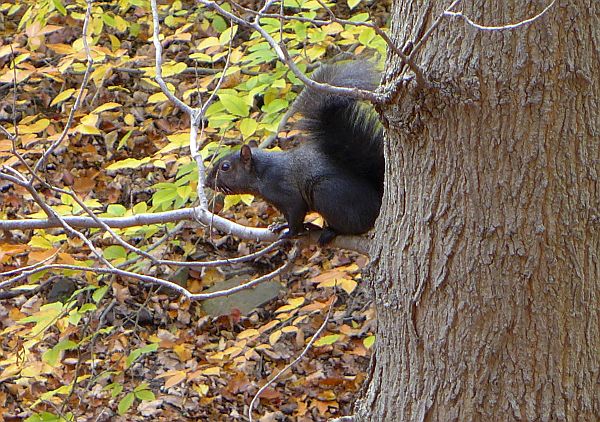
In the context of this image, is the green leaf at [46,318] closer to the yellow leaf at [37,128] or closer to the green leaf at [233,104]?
the yellow leaf at [37,128]

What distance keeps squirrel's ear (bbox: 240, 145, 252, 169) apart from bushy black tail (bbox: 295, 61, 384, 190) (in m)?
0.38

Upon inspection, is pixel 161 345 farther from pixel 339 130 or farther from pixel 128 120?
pixel 339 130

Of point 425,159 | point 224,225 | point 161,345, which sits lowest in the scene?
point 161,345

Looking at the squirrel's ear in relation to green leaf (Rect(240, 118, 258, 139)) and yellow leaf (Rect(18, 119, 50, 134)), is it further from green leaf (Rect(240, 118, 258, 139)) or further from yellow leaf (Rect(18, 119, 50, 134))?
yellow leaf (Rect(18, 119, 50, 134))

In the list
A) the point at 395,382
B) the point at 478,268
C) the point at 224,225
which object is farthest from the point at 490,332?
the point at 224,225

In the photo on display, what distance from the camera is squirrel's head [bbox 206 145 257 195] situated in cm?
349

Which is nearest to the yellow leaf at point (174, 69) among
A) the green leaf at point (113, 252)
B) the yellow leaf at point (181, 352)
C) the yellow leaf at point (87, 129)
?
the yellow leaf at point (87, 129)

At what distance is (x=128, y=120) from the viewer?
15.4 ft

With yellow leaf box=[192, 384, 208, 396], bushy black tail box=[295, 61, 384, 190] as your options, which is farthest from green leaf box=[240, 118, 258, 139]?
yellow leaf box=[192, 384, 208, 396]

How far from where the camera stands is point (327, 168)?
3.21 m

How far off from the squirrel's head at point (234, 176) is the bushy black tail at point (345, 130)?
431 mm

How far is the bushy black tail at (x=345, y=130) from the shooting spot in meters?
2.95

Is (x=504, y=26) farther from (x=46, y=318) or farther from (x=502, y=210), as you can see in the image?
(x=46, y=318)

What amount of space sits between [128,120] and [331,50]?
1.51m
